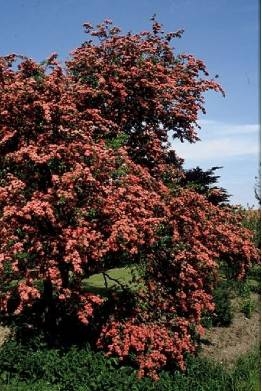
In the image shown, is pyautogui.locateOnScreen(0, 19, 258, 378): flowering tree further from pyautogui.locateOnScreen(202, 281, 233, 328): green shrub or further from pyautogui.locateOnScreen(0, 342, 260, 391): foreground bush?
pyautogui.locateOnScreen(202, 281, 233, 328): green shrub

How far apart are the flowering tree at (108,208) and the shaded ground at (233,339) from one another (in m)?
2.44

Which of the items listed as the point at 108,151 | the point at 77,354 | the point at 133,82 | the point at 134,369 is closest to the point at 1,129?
the point at 108,151

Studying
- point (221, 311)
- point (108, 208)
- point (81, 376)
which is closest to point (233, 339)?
point (221, 311)

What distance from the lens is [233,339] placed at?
19188 millimetres

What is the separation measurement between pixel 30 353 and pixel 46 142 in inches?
222

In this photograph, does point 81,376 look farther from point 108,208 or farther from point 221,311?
point 221,311

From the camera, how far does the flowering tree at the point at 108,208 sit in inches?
497

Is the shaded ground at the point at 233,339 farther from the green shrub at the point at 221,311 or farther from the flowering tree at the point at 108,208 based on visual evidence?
the flowering tree at the point at 108,208

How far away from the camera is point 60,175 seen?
1362 cm

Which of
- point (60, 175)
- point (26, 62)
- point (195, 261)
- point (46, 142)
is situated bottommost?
point (195, 261)

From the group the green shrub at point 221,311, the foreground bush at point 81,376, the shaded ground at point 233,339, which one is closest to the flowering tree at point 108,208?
the foreground bush at point 81,376

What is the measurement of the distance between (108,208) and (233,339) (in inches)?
366

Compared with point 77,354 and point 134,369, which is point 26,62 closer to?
point 77,354

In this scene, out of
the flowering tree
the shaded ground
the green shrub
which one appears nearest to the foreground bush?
the flowering tree
